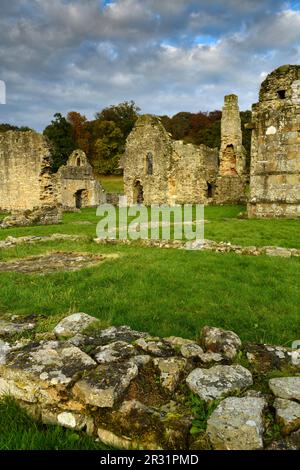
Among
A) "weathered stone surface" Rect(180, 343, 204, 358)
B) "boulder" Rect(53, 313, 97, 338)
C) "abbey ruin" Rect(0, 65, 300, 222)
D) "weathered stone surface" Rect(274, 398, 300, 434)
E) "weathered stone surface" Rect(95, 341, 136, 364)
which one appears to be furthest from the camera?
"abbey ruin" Rect(0, 65, 300, 222)

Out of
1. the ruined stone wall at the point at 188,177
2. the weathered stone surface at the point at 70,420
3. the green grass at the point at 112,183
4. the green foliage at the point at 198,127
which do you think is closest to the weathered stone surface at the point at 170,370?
the weathered stone surface at the point at 70,420

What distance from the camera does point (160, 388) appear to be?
2.77m

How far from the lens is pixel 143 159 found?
1187 inches

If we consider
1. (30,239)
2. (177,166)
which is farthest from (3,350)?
(177,166)

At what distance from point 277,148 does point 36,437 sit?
612 inches

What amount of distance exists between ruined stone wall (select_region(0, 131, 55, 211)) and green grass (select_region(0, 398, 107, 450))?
25433 mm

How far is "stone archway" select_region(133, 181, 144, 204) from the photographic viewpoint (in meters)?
31.1

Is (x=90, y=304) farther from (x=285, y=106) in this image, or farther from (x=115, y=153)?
(x=115, y=153)

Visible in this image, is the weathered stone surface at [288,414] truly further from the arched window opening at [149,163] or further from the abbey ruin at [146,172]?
the arched window opening at [149,163]

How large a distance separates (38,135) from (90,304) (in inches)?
934

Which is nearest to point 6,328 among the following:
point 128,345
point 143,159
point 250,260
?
point 128,345

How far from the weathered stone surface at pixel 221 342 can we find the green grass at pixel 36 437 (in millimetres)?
1337

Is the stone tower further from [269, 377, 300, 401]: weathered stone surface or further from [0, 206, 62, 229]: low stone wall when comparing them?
[269, 377, 300, 401]: weathered stone surface

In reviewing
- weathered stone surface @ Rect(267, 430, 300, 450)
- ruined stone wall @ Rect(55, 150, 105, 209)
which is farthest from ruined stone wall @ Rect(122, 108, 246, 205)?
weathered stone surface @ Rect(267, 430, 300, 450)
